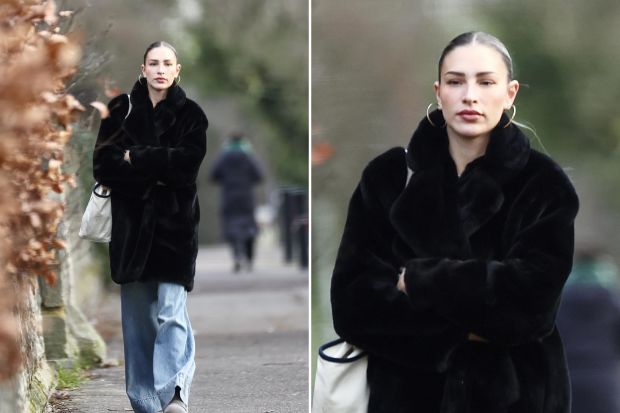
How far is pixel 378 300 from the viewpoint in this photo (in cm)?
475

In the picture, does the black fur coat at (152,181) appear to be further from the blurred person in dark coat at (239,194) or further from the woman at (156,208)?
the blurred person in dark coat at (239,194)

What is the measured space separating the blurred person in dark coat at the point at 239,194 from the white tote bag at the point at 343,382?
48.3ft

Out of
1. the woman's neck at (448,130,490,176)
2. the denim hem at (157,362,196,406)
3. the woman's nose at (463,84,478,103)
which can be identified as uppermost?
the woman's nose at (463,84,478,103)

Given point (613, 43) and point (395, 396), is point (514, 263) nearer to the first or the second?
point (395, 396)

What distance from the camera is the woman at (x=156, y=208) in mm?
6562

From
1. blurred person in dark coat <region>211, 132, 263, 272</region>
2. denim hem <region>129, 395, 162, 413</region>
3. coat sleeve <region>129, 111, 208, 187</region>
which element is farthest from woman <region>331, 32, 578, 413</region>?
blurred person in dark coat <region>211, 132, 263, 272</region>

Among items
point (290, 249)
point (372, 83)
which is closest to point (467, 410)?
point (372, 83)

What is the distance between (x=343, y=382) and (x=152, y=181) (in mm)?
2085

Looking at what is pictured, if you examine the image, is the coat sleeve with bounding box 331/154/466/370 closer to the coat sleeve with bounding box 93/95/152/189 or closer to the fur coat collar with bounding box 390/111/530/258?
the fur coat collar with bounding box 390/111/530/258

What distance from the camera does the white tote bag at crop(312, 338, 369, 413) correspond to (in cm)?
476

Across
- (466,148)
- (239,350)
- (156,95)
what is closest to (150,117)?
(156,95)

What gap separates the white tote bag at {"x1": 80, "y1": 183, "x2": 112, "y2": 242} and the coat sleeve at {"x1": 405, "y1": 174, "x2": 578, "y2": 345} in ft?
7.43

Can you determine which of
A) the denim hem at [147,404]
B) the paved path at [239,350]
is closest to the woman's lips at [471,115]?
the denim hem at [147,404]

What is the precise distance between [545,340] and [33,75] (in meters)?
1.74
